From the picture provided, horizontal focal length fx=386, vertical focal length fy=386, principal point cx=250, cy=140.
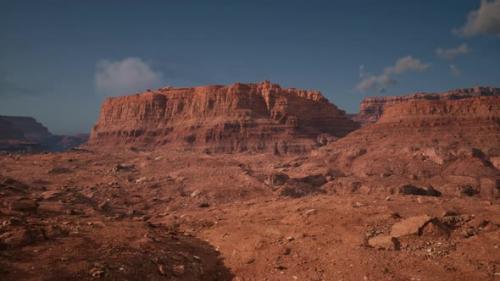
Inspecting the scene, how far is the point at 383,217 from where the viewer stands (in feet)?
50.1

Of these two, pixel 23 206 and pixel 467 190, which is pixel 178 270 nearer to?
pixel 23 206

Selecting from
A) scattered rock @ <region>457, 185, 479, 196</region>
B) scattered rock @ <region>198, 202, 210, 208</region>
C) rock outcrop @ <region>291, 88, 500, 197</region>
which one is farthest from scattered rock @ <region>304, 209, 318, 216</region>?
scattered rock @ <region>457, 185, 479, 196</region>

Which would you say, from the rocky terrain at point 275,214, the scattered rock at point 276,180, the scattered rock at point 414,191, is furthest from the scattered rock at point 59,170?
the scattered rock at point 414,191

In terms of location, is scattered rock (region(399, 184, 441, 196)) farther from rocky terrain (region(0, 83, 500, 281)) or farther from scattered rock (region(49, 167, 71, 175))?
scattered rock (region(49, 167, 71, 175))

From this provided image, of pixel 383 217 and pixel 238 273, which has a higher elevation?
pixel 383 217

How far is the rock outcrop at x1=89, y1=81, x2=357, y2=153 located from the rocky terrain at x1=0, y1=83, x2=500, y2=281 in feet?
68.7

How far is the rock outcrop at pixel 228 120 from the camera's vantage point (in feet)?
250

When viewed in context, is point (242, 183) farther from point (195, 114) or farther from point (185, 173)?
point (195, 114)

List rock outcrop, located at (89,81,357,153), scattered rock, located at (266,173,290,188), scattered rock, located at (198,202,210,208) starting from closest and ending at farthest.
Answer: scattered rock, located at (198,202,210,208) → scattered rock, located at (266,173,290,188) → rock outcrop, located at (89,81,357,153)

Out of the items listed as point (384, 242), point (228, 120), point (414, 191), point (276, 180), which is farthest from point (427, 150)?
point (228, 120)

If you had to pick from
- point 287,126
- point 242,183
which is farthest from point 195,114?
point 242,183

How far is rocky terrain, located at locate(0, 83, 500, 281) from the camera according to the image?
11109 millimetres

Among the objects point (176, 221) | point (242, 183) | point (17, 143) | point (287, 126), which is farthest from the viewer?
point (17, 143)

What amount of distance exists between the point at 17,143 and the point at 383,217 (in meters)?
106
